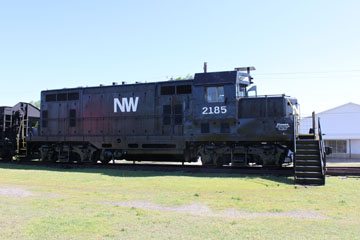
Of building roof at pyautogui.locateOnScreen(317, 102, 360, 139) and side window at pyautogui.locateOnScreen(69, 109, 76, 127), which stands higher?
building roof at pyautogui.locateOnScreen(317, 102, 360, 139)

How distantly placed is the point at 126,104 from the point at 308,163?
8716 millimetres

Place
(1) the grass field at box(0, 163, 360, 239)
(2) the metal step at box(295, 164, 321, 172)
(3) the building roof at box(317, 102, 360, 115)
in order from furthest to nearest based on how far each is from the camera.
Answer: (3) the building roof at box(317, 102, 360, 115) → (2) the metal step at box(295, 164, 321, 172) → (1) the grass field at box(0, 163, 360, 239)

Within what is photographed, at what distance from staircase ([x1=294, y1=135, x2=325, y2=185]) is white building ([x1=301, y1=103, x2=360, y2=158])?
27.3m

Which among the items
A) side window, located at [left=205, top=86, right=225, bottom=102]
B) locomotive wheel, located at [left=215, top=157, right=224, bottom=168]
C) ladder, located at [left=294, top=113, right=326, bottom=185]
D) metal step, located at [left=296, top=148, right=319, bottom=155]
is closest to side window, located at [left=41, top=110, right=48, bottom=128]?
side window, located at [left=205, top=86, right=225, bottom=102]

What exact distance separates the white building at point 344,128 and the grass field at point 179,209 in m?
28.2

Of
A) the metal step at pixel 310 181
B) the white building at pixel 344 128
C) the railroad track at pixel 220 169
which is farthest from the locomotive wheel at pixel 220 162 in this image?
the white building at pixel 344 128

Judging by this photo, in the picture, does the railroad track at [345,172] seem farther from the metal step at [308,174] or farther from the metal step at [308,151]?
the metal step at [308,174]

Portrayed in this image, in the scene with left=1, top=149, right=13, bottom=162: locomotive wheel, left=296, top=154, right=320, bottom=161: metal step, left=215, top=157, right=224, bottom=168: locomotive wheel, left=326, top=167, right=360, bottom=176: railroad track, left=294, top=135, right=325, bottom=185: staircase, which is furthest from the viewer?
left=1, top=149, right=13, bottom=162: locomotive wheel

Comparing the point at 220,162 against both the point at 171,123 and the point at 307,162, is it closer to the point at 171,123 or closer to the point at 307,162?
the point at 171,123

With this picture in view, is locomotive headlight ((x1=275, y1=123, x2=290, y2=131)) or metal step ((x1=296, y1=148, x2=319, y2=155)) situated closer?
metal step ((x1=296, y1=148, x2=319, y2=155))

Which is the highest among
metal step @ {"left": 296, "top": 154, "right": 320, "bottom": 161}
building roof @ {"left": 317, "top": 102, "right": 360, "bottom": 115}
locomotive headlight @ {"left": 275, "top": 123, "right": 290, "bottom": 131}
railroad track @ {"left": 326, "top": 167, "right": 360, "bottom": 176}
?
building roof @ {"left": 317, "top": 102, "right": 360, "bottom": 115}

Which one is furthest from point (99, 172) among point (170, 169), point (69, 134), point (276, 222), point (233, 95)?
point (276, 222)

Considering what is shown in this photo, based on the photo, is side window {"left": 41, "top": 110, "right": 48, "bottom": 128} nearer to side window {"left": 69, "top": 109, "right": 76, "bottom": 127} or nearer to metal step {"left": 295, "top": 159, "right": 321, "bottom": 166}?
side window {"left": 69, "top": 109, "right": 76, "bottom": 127}

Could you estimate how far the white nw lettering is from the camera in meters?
15.5
